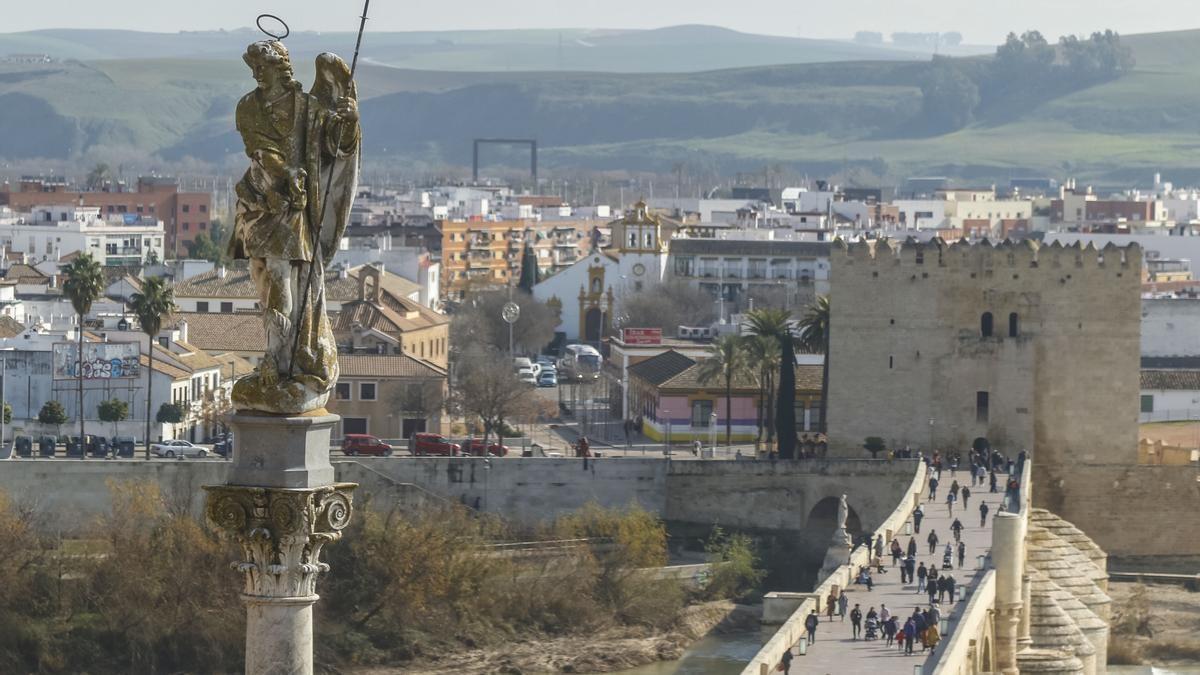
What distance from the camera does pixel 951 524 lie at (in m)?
54.9

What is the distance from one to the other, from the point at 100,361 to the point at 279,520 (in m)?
60.3

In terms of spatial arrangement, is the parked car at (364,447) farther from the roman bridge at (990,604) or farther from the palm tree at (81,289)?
the roman bridge at (990,604)

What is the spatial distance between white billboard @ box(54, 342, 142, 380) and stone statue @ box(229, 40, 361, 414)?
59378 mm

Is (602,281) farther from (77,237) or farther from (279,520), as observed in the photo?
(279,520)

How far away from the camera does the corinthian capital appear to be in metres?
11.8

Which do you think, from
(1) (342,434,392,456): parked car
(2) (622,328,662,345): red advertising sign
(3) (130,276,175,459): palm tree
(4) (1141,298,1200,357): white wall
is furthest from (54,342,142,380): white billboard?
(4) (1141,298,1200,357): white wall

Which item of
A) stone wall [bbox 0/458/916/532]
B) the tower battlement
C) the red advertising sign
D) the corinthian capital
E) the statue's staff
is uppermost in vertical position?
the statue's staff

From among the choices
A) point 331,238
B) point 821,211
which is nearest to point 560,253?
point 821,211

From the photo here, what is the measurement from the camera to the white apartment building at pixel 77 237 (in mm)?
128500

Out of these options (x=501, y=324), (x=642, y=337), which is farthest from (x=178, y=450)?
(x=501, y=324)

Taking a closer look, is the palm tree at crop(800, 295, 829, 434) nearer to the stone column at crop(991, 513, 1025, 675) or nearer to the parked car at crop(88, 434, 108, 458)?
the parked car at crop(88, 434, 108, 458)

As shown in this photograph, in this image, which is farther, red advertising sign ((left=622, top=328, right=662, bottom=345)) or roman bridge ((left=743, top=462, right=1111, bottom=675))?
red advertising sign ((left=622, top=328, right=662, bottom=345))

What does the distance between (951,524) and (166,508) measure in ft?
49.0

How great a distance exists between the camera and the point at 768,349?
74.0 m
